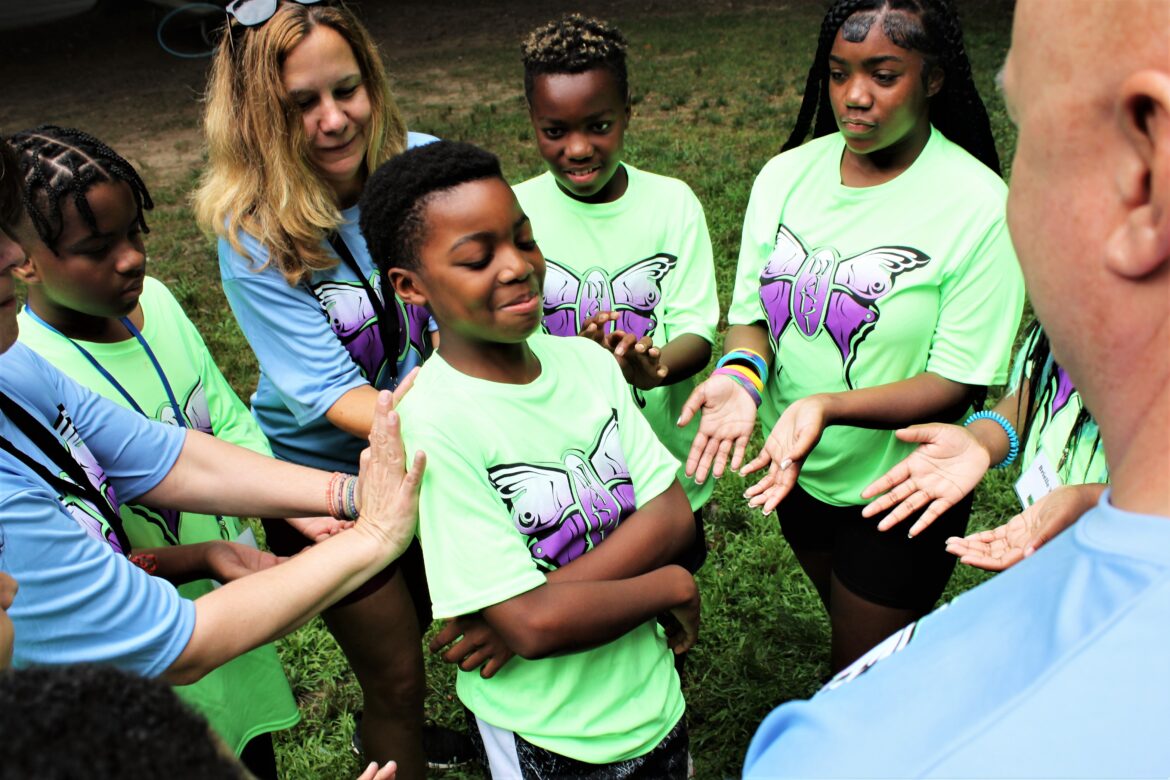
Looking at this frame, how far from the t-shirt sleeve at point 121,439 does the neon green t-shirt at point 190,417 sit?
0.47 ft

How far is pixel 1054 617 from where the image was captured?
0.81m

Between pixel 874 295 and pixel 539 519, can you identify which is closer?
pixel 539 519

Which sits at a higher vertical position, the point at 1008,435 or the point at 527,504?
the point at 1008,435

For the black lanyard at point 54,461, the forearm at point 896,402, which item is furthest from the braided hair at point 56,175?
the forearm at point 896,402

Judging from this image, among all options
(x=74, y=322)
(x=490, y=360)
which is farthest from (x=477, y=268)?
(x=74, y=322)

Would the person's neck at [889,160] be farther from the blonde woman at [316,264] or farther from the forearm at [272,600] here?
the forearm at [272,600]

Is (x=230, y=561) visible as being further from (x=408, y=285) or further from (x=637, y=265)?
(x=637, y=265)

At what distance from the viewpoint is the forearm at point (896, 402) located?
8.23 ft

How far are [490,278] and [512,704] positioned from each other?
0.93 metres

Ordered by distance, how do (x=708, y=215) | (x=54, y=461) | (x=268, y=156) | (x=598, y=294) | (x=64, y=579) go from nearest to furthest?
(x=64, y=579) → (x=54, y=461) → (x=268, y=156) → (x=598, y=294) → (x=708, y=215)

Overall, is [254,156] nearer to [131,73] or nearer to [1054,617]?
[1054,617]

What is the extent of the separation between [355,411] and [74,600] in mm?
1045

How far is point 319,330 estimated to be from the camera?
8.75 feet

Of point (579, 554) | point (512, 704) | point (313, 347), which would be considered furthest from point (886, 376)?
point (313, 347)
